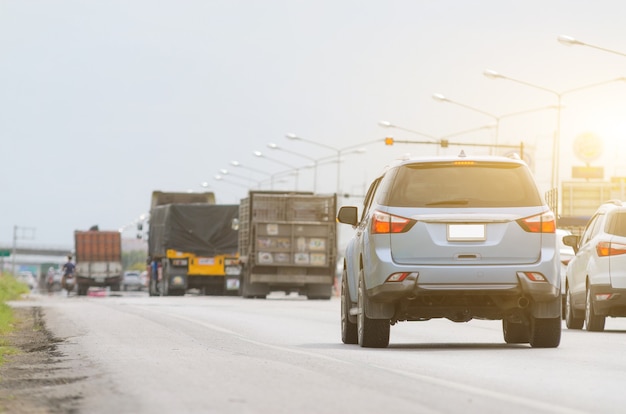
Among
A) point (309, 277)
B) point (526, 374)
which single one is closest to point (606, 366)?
point (526, 374)

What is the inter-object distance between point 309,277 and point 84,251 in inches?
1121

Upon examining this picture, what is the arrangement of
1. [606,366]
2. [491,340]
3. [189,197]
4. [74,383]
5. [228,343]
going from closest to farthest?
1. [74,383]
2. [606,366]
3. [228,343]
4. [491,340]
5. [189,197]

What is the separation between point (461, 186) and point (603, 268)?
6.69 metres

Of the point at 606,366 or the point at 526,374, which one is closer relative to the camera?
the point at 526,374

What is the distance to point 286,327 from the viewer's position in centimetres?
2314

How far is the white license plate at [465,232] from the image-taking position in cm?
1504

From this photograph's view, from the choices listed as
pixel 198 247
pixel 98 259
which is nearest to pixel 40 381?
pixel 198 247

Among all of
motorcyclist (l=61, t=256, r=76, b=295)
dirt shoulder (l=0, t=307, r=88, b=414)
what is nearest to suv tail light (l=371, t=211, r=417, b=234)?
dirt shoulder (l=0, t=307, r=88, b=414)

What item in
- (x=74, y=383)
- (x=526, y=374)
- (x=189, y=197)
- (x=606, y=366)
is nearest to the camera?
(x=74, y=383)

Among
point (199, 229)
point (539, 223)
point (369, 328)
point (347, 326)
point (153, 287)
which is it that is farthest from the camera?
point (153, 287)

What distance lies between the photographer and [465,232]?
1504cm

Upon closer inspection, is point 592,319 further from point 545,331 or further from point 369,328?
point 369,328

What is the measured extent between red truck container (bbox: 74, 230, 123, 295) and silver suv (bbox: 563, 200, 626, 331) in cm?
5277

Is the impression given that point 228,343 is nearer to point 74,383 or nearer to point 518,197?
point 518,197
